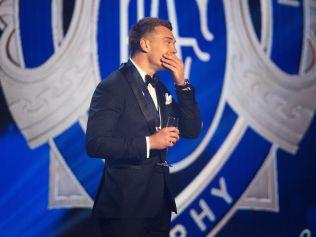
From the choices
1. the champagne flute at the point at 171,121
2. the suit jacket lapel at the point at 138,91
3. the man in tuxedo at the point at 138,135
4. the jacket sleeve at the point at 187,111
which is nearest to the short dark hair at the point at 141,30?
the man in tuxedo at the point at 138,135

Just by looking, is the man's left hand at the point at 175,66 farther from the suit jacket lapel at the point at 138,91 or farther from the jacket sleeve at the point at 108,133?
the jacket sleeve at the point at 108,133

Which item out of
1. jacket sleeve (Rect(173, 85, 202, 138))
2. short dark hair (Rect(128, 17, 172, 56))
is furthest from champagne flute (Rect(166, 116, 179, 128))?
short dark hair (Rect(128, 17, 172, 56))

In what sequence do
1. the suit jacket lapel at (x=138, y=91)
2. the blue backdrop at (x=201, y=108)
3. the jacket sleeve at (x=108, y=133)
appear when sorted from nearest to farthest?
the jacket sleeve at (x=108, y=133)
the suit jacket lapel at (x=138, y=91)
the blue backdrop at (x=201, y=108)

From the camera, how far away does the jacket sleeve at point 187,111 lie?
2.06m

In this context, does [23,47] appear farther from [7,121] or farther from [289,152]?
[289,152]

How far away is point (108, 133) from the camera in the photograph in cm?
185

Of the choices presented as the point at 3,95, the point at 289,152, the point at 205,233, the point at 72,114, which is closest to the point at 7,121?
the point at 3,95

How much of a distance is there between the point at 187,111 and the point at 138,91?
25 cm

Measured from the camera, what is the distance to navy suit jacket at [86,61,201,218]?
185cm

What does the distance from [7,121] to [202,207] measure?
1.31 m

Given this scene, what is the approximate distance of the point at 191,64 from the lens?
3.06 meters

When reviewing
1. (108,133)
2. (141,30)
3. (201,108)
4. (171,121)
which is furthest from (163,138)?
(201,108)

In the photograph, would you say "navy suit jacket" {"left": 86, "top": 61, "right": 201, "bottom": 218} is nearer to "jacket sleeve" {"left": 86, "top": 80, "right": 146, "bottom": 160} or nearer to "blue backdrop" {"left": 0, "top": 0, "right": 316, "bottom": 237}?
"jacket sleeve" {"left": 86, "top": 80, "right": 146, "bottom": 160}

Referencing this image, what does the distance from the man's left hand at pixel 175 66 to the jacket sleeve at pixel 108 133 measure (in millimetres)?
252
